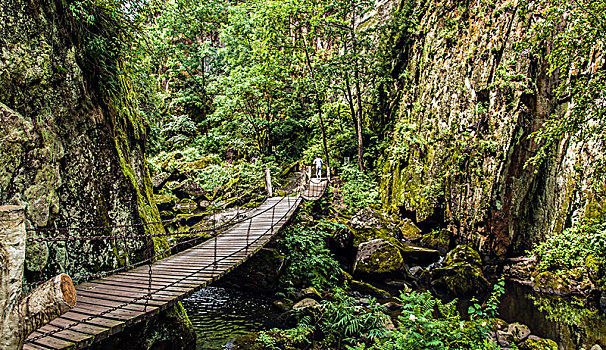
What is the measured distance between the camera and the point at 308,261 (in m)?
9.91

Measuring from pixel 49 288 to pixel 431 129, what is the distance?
1484 centimetres

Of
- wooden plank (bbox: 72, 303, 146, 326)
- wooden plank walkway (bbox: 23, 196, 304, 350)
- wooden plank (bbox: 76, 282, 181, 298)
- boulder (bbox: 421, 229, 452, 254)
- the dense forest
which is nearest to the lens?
wooden plank walkway (bbox: 23, 196, 304, 350)

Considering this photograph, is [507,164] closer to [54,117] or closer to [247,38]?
[54,117]

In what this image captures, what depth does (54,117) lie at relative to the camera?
17.4ft

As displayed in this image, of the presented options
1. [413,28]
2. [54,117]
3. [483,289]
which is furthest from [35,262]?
[413,28]

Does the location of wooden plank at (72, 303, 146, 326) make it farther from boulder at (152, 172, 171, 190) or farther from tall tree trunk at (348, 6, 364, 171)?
tall tree trunk at (348, 6, 364, 171)

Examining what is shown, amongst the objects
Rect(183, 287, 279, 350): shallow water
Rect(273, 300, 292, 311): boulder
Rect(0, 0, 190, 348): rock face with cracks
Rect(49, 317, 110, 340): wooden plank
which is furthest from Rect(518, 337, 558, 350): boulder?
Rect(49, 317, 110, 340): wooden plank

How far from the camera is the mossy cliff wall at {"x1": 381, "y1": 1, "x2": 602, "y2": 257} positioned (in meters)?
10.6

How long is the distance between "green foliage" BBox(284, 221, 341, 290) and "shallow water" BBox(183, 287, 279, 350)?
1.18 metres

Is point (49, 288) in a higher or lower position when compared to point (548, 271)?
higher

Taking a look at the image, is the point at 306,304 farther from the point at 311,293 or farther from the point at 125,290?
the point at 125,290

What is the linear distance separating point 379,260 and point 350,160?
1029 cm

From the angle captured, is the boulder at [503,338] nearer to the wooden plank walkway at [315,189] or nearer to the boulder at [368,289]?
the boulder at [368,289]

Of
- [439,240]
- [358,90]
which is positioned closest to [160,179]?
[358,90]
